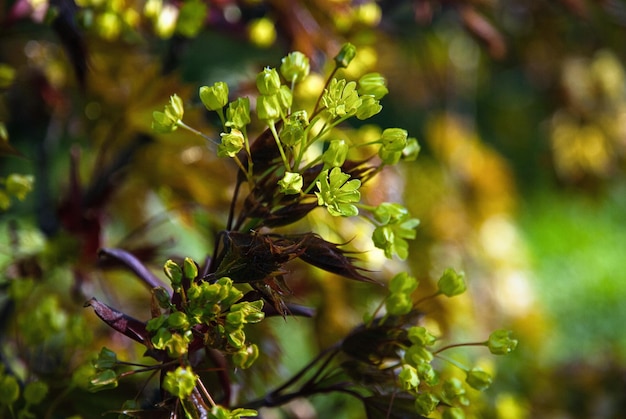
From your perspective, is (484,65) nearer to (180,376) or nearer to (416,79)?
(416,79)

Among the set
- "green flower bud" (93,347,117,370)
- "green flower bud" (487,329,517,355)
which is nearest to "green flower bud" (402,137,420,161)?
"green flower bud" (487,329,517,355)

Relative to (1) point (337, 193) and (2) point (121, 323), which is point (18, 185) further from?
(1) point (337, 193)

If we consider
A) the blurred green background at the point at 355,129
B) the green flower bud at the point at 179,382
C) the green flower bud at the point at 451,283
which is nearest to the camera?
the green flower bud at the point at 179,382

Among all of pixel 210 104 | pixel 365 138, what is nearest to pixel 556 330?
pixel 365 138

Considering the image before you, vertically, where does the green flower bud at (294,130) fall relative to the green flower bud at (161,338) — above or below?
above

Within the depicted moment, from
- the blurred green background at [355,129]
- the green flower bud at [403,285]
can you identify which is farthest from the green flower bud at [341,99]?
the blurred green background at [355,129]

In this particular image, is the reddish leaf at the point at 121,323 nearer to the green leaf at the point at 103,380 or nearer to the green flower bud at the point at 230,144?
the green leaf at the point at 103,380

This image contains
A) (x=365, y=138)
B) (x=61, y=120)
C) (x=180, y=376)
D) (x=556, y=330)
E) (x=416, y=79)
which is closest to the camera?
(x=180, y=376)
